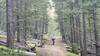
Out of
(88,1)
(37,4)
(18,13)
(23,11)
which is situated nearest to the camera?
(88,1)

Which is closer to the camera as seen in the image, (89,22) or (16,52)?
(16,52)

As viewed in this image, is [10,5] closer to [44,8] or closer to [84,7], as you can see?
[84,7]

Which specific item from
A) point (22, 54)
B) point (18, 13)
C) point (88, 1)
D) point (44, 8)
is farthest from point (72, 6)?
point (22, 54)

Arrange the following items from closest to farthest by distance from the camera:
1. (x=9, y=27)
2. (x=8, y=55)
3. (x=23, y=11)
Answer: (x=8, y=55), (x=9, y=27), (x=23, y=11)

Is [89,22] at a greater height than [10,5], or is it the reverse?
[10,5]

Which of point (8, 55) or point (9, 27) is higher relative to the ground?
point (9, 27)

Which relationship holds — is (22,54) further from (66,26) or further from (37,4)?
(66,26)

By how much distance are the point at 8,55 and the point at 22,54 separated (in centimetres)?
88

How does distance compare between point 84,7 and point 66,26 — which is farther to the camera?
point 66,26

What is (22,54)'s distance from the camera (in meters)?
9.86

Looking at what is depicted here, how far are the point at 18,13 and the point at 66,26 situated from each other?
18.8 metres

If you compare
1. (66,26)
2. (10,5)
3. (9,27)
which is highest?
(10,5)

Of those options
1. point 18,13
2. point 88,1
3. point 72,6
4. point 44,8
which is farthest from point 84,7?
point 44,8

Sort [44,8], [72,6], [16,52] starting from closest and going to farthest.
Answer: [16,52]
[72,6]
[44,8]
